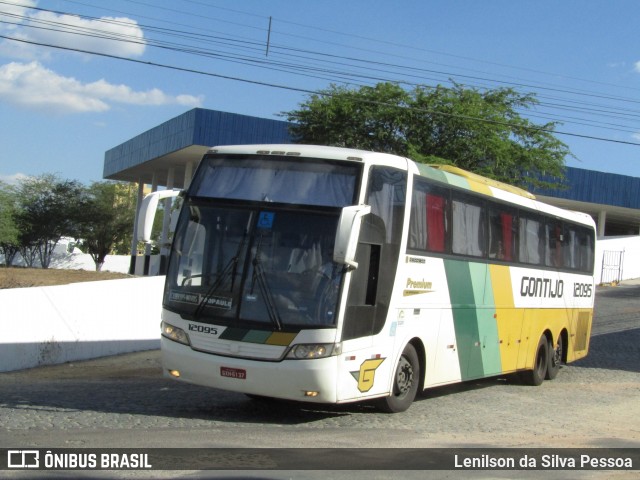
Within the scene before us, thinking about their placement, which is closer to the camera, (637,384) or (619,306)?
(637,384)

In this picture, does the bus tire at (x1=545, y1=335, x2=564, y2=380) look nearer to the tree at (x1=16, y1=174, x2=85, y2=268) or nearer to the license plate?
the license plate

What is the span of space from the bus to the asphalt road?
0.51 metres

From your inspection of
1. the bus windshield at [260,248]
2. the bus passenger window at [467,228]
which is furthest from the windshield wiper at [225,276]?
the bus passenger window at [467,228]

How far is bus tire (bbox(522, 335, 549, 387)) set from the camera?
1522 centimetres

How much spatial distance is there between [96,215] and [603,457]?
5308cm

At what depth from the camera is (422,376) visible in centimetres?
1117

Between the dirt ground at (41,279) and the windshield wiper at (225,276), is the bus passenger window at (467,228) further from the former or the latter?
the dirt ground at (41,279)

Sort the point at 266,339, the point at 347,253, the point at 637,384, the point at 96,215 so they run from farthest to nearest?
the point at 96,215, the point at 637,384, the point at 266,339, the point at 347,253

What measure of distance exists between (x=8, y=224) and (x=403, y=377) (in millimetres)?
45315

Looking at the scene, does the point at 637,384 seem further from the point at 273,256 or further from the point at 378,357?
the point at 273,256

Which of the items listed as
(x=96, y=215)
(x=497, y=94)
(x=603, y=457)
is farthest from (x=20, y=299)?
(x=96, y=215)

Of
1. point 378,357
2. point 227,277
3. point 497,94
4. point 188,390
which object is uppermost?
point 497,94

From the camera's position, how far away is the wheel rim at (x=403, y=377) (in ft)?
34.5

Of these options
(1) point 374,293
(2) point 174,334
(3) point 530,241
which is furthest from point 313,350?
(3) point 530,241
